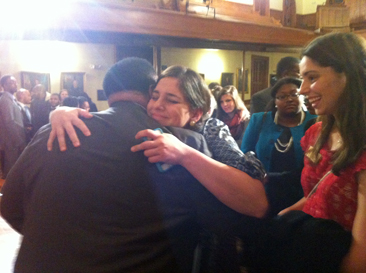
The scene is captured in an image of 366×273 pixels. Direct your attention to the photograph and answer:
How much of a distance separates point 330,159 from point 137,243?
816 millimetres

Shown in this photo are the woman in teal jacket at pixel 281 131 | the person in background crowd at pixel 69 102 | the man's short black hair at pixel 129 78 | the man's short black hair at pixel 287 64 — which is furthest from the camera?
the person in background crowd at pixel 69 102

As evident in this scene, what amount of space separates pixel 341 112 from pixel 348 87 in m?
0.09

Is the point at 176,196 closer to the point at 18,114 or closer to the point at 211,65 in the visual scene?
the point at 18,114

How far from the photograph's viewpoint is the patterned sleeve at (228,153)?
1.20m

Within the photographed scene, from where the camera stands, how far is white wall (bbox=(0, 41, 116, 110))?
19.5 feet

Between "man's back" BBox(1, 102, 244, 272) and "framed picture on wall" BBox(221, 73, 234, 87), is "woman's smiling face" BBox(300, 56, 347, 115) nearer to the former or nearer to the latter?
"man's back" BBox(1, 102, 244, 272)

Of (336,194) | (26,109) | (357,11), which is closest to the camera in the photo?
(336,194)

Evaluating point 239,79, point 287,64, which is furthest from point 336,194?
point 239,79

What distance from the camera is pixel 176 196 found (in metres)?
1.09

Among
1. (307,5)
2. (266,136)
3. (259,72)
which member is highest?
(307,5)

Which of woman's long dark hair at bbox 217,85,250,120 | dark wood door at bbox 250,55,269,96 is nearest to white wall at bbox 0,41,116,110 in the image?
woman's long dark hair at bbox 217,85,250,120

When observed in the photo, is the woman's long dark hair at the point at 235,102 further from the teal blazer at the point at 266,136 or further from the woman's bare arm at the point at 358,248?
the woman's bare arm at the point at 358,248

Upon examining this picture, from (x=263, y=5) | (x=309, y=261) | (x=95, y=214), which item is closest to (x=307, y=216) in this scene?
(x=309, y=261)

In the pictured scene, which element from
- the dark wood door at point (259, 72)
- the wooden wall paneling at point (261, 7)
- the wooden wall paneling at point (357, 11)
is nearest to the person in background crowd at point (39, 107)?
the dark wood door at point (259, 72)
